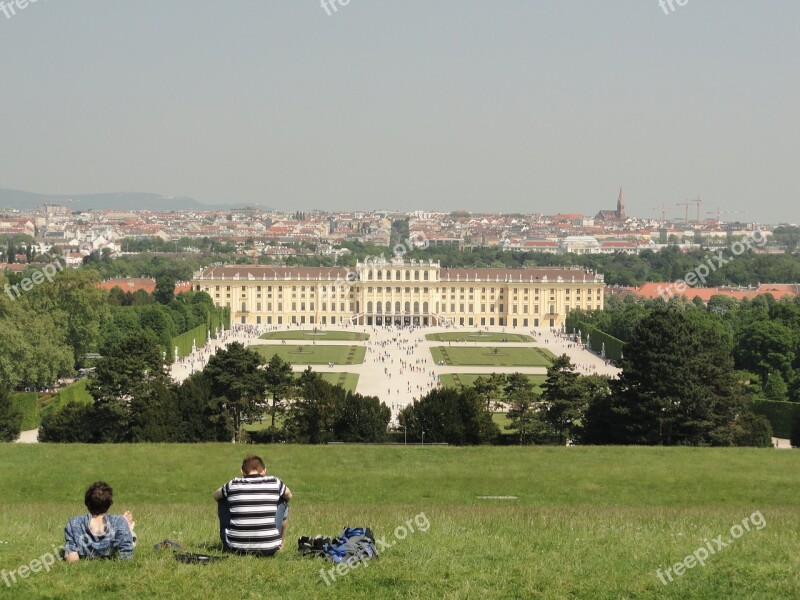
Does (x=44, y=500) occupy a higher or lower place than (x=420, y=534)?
lower

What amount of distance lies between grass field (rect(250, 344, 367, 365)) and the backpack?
45.8 metres

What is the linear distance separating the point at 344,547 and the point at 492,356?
170 ft

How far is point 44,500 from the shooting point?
16828 millimetres

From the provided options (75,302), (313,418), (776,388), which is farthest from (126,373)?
(776,388)

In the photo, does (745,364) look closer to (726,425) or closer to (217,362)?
(726,425)

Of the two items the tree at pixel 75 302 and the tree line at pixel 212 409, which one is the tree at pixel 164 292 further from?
the tree line at pixel 212 409

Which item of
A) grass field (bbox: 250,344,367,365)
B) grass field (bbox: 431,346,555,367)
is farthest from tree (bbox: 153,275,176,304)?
grass field (bbox: 431,346,555,367)

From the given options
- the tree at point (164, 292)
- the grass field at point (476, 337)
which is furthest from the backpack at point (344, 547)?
the tree at point (164, 292)

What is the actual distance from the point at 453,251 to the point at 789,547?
133 metres

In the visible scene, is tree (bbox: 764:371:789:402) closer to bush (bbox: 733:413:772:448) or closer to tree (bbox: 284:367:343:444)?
bush (bbox: 733:413:772:448)

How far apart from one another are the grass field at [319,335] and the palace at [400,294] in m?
8.28

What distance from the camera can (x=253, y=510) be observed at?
27.6ft

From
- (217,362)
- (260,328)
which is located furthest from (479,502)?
(260,328)

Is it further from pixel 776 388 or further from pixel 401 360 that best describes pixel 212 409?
pixel 401 360
